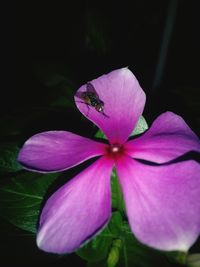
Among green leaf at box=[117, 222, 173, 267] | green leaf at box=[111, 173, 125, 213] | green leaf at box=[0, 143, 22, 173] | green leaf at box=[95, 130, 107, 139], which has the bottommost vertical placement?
green leaf at box=[117, 222, 173, 267]

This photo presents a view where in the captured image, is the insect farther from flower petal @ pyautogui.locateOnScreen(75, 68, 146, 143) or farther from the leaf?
the leaf

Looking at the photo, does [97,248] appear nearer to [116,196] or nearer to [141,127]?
[116,196]

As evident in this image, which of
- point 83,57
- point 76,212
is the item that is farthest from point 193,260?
point 83,57

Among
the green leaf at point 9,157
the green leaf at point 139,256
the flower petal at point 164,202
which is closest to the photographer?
the flower petal at point 164,202

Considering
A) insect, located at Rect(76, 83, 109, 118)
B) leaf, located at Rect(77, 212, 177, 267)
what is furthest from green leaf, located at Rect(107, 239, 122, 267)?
insect, located at Rect(76, 83, 109, 118)

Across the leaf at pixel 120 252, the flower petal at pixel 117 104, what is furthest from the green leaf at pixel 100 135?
the leaf at pixel 120 252

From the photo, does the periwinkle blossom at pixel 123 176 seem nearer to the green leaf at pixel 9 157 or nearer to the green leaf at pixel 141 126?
the green leaf at pixel 141 126

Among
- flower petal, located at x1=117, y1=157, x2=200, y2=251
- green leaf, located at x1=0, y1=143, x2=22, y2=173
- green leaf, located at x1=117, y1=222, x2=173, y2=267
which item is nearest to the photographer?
flower petal, located at x1=117, y1=157, x2=200, y2=251
